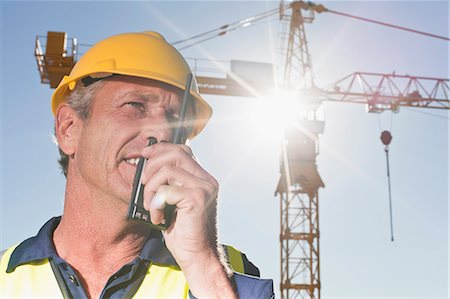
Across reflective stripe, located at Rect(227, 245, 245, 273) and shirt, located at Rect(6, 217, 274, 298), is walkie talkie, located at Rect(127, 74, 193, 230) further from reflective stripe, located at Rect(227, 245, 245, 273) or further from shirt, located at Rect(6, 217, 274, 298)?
reflective stripe, located at Rect(227, 245, 245, 273)

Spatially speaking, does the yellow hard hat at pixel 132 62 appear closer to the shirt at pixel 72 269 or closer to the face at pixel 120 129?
the face at pixel 120 129

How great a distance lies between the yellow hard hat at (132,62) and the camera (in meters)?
2.59

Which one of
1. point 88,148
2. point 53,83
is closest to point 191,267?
point 88,148

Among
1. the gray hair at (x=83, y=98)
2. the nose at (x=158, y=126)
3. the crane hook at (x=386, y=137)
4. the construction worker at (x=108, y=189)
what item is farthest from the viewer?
the crane hook at (x=386, y=137)

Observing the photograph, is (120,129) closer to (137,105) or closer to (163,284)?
(137,105)

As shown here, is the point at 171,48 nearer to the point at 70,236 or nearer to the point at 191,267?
the point at 70,236

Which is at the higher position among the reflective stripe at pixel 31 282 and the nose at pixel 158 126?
the nose at pixel 158 126

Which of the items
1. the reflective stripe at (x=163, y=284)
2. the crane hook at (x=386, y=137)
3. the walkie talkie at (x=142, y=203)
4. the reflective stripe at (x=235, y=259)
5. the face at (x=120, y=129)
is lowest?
the reflective stripe at (x=163, y=284)

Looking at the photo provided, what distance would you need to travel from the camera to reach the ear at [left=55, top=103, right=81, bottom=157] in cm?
257

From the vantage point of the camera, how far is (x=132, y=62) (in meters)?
2.63

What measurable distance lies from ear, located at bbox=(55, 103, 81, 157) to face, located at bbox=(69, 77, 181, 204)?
50 mm

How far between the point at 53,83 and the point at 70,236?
22065 millimetres

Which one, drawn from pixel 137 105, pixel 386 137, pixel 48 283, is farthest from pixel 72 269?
pixel 386 137

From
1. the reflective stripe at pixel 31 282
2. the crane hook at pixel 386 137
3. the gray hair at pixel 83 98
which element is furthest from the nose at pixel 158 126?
the crane hook at pixel 386 137
